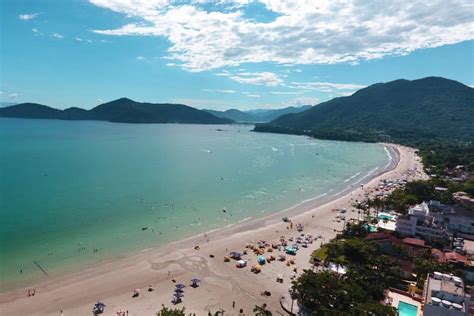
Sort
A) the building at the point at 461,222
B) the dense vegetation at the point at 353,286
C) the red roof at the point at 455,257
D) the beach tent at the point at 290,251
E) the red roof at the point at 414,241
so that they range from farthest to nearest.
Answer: the building at the point at 461,222 < the beach tent at the point at 290,251 < the red roof at the point at 414,241 < the red roof at the point at 455,257 < the dense vegetation at the point at 353,286

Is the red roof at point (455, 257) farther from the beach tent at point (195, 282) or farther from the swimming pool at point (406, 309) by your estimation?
the beach tent at point (195, 282)

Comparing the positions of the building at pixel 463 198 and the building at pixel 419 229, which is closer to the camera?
the building at pixel 419 229

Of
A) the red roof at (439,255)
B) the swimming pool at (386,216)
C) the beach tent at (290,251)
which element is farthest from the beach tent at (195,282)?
the swimming pool at (386,216)

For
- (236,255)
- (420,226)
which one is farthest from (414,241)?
(236,255)

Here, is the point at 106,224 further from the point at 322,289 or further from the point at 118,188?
the point at 322,289

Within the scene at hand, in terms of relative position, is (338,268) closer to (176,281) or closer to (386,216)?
(176,281)

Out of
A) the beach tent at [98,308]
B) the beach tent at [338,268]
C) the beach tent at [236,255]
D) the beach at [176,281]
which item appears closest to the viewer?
the beach tent at [98,308]

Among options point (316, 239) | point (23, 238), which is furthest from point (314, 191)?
point (23, 238)
